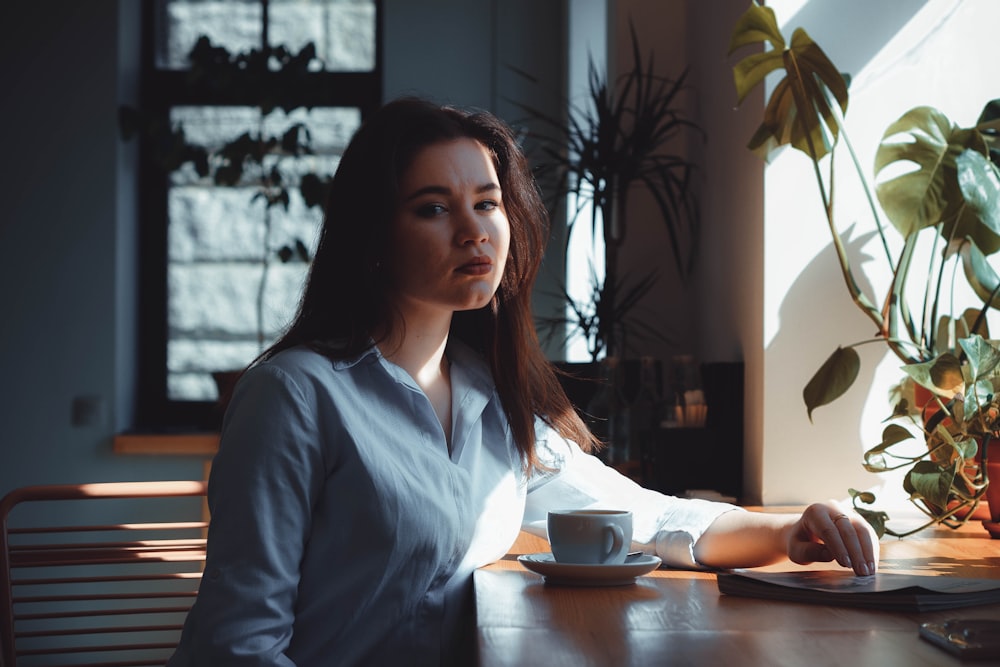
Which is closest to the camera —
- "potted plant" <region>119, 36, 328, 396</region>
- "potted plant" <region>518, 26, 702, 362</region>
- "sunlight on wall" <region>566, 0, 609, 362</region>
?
"potted plant" <region>518, 26, 702, 362</region>

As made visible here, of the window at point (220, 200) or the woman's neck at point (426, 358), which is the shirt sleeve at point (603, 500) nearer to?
the woman's neck at point (426, 358)

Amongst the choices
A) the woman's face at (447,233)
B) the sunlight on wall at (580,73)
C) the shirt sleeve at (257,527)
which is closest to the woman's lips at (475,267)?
the woman's face at (447,233)

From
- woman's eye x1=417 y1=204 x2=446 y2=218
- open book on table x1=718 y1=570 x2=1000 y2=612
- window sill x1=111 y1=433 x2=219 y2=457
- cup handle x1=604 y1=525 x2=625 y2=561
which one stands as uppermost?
woman's eye x1=417 y1=204 x2=446 y2=218

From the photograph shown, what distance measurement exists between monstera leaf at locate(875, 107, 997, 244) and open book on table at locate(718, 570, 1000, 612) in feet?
2.67

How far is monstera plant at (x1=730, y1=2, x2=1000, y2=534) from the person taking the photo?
68.7 inches

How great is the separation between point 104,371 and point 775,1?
2.96 metres

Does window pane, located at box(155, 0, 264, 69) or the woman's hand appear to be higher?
window pane, located at box(155, 0, 264, 69)

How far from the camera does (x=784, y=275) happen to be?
6.97 ft

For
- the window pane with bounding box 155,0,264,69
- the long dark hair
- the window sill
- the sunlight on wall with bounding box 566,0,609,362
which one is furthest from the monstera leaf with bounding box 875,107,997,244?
the window pane with bounding box 155,0,264,69

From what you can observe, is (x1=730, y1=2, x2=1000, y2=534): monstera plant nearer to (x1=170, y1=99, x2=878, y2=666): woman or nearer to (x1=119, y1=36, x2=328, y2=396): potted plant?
(x1=170, y1=99, x2=878, y2=666): woman

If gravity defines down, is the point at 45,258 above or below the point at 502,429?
above

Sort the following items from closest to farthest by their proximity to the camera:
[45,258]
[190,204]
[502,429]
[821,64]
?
[502,429] < [821,64] < [45,258] < [190,204]

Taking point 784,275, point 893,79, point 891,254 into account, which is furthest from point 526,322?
point 893,79

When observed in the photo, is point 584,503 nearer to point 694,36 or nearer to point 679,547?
point 679,547
